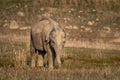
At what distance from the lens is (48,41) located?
22.5 metres

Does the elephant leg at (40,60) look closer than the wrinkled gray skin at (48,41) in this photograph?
No

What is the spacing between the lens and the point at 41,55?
24.5 metres

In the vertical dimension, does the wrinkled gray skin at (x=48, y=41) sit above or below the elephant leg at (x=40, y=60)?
above

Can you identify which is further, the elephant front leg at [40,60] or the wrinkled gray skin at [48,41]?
the elephant front leg at [40,60]

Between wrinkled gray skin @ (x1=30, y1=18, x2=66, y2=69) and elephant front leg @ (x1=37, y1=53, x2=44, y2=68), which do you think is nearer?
wrinkled gray skin @ (x1=30, y1=18, x2=66, y2=69)

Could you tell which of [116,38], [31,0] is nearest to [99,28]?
[116,38]

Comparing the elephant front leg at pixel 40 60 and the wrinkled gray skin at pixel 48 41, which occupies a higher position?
the wrinkled gray skin at pixel 48 41

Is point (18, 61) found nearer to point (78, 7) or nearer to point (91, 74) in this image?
point (91, 74)

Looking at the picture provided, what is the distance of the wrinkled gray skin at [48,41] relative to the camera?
2177cm

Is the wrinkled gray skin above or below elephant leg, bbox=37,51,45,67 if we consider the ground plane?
above

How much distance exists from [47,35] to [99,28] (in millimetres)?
23746

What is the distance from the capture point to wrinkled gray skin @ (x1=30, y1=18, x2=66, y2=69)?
21.8 metres

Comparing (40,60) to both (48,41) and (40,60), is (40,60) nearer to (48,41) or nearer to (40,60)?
(40,60)

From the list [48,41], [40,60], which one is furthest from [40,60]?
[48,41]
